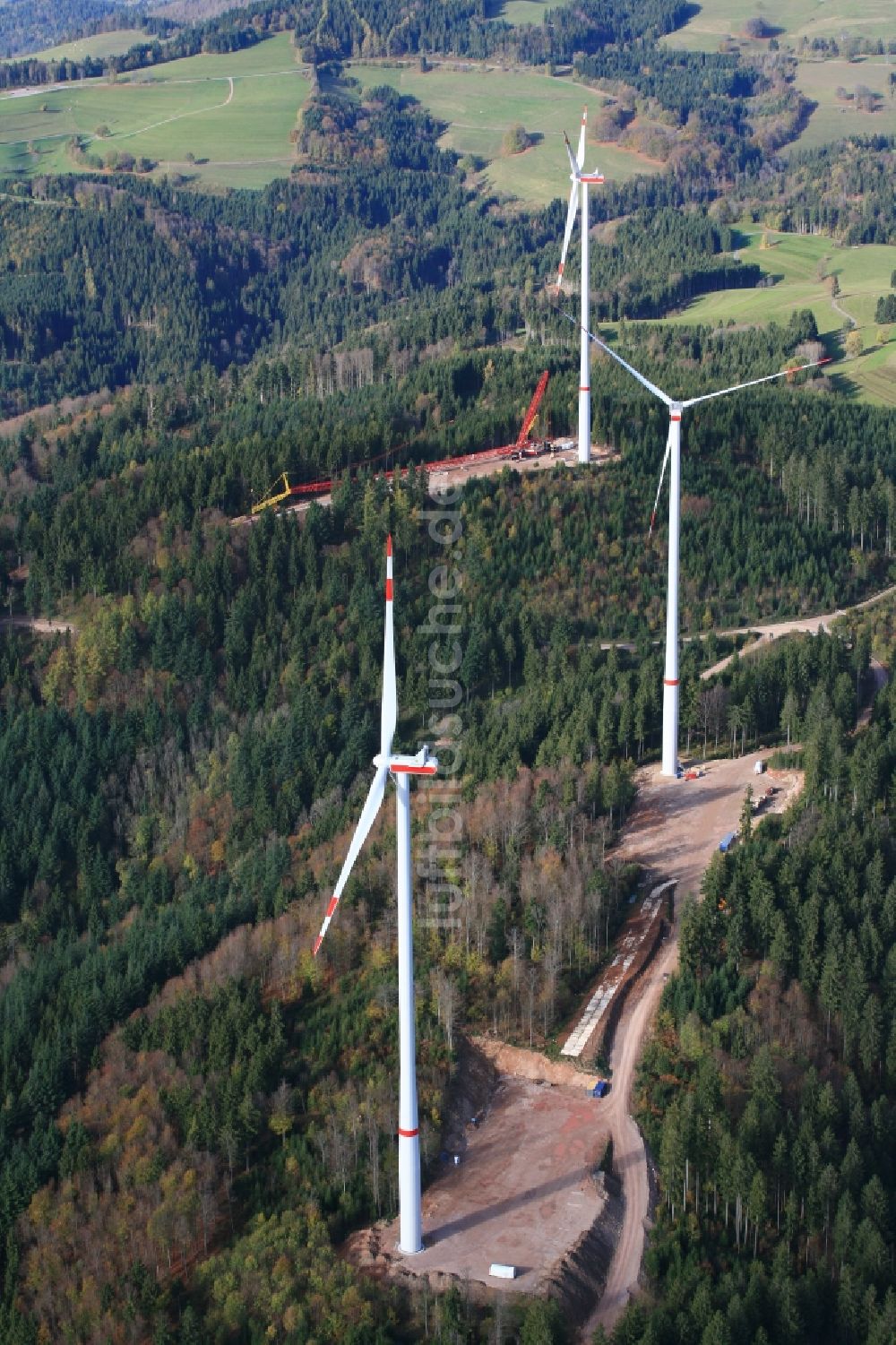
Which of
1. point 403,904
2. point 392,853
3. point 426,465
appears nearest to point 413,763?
point 403,904

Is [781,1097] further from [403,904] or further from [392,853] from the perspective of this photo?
[392,853]

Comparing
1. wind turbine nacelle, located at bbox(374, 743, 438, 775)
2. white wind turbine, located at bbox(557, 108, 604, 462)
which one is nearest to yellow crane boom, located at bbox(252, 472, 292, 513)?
white wind turbine, located at bbox(557, 108, 604, 462)

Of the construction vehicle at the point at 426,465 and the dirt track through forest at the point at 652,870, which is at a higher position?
the construction vehicle at the point at 426,465

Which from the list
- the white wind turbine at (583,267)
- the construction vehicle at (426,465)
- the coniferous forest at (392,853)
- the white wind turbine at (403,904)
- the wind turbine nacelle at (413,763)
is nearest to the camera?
the wind turbine nacelle at (413,763)

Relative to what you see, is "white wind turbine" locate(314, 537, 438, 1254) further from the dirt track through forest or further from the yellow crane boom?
the yellow crane boom

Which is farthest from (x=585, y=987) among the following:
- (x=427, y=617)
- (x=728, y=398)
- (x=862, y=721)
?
(x=728, y=398)

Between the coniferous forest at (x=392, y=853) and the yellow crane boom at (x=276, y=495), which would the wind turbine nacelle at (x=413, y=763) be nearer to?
the coniferous forest at (x=392, y=853)

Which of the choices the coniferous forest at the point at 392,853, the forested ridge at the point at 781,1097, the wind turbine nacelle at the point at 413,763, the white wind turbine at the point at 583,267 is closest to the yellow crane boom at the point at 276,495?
the coniferous forest at the point at 392,853
